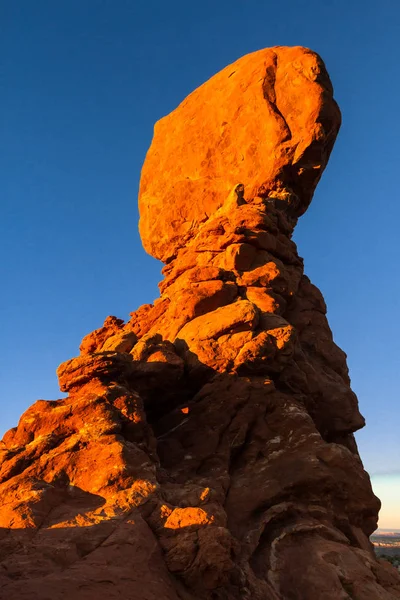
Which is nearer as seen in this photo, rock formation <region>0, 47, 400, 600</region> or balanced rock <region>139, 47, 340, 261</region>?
rock formation <region>0, 47, 400, 600</region>

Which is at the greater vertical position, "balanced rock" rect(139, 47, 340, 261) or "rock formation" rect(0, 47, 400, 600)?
"balanced rock" rect(139, 47, 340, 261)

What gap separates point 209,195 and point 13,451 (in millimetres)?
20301

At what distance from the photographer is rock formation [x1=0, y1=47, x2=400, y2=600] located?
13.5 meters

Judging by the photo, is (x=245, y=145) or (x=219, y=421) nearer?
(x=219, y=421)

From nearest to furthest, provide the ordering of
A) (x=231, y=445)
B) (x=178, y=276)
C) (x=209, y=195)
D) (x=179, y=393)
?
(x=231, y=445) → (x=179, y=393) → (x=178, y=276) → (x=209, y=195)

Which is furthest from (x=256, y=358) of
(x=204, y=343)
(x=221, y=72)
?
(x=221, y=72)

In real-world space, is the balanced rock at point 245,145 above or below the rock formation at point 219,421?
above

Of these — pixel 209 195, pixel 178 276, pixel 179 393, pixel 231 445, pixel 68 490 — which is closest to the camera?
pixel 68 490

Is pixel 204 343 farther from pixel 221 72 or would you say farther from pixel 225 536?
pixel 221 72

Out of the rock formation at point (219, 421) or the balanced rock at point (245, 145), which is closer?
the rock formation at point (219, 421)

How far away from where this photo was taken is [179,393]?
2141 cm

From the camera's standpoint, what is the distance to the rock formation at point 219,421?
1352cm

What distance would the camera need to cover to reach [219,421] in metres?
20.0

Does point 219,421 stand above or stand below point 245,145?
below
